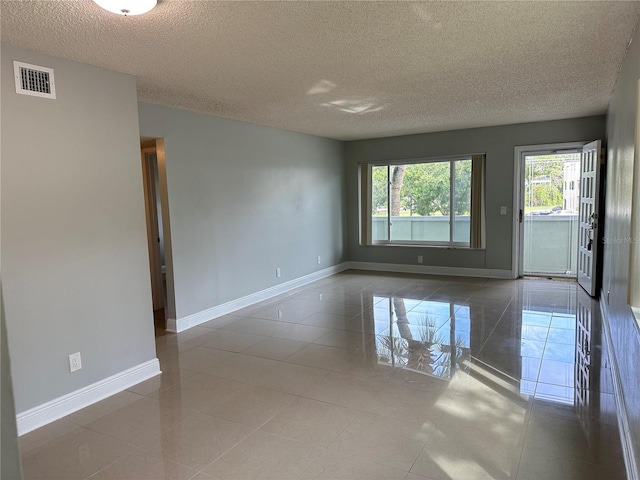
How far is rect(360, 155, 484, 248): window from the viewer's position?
6680mm

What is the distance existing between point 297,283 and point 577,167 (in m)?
4.62

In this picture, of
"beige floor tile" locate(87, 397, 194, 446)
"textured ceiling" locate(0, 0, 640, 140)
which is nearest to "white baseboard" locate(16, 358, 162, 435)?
"beige floor tile" locate(87, 397, 194, 446)

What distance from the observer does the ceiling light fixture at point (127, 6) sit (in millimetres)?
1938

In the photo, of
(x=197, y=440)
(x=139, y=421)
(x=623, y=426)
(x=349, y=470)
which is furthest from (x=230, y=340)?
(x=623, y=426)

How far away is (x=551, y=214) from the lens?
6617 mm

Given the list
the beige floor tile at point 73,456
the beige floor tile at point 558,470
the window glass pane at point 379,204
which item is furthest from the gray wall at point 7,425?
the window glass pane at point 379,204

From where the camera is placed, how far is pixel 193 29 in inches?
93.4

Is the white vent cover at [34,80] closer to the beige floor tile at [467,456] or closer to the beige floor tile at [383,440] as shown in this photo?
the beige floor tile at [383,440]

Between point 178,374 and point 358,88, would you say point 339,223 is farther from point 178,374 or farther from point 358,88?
point 178,374

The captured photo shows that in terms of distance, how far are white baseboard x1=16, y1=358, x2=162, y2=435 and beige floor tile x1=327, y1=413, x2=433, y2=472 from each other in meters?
1.75

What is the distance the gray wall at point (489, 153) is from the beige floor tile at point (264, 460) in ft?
17.1

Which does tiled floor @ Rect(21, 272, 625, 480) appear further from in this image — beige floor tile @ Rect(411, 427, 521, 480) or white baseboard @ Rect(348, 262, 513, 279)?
white baseboard @ Rect(348, 262, 513, 279)

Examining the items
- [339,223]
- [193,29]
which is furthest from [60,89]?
[339,223]

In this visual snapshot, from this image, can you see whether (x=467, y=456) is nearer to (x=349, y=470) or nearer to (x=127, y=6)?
(x=349, y=470)
